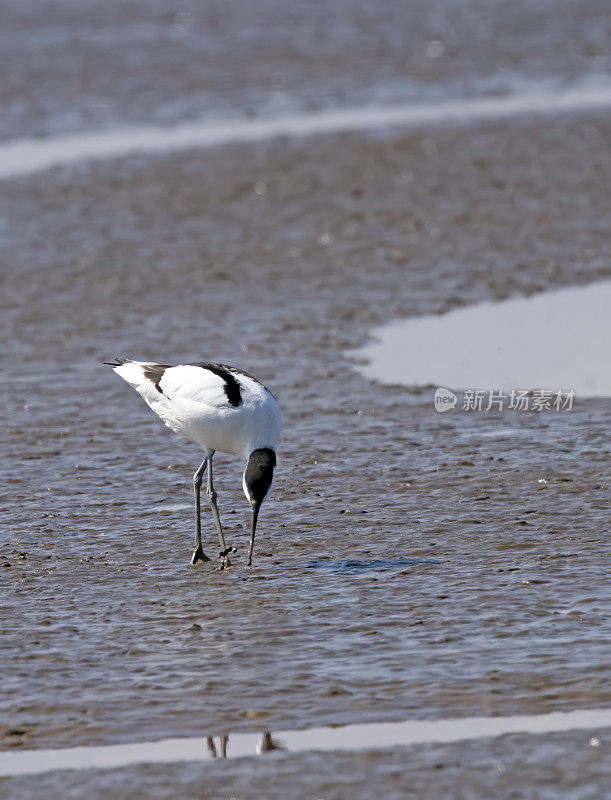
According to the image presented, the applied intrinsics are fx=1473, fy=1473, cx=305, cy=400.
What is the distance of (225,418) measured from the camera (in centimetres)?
714

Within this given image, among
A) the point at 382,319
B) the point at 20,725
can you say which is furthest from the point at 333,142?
the point at 20,725

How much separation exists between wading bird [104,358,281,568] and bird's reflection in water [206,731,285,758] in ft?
5.66

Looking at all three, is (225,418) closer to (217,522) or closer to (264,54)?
(217,522)

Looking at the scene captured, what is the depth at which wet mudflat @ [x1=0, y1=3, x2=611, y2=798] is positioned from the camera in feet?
18.2

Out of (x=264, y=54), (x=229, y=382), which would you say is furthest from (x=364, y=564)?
(x=264, y=54)

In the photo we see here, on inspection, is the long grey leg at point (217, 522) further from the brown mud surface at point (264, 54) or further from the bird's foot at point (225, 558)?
the brown mud surface at point (264, 54)

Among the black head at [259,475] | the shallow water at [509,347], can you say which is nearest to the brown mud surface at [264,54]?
the shallow water at [509,347]

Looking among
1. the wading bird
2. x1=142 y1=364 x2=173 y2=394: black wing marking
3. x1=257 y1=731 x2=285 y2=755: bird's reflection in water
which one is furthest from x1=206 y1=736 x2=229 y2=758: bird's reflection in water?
x1=142 y1=364 x2=173 y2=394: black wing marking

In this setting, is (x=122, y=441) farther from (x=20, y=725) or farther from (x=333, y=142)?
(x=333, y=142)

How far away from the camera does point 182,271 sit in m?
13.7

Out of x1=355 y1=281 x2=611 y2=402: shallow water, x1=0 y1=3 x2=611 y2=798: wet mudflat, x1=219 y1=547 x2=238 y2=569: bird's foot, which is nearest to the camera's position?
x1=0 y1=3 x2=611 y2=798: wet mudflat

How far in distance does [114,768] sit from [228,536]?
271 cm

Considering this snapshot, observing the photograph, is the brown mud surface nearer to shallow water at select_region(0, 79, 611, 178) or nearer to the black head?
shallow water at select_region(0, 79, 611, 178)

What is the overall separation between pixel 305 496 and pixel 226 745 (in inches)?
121
